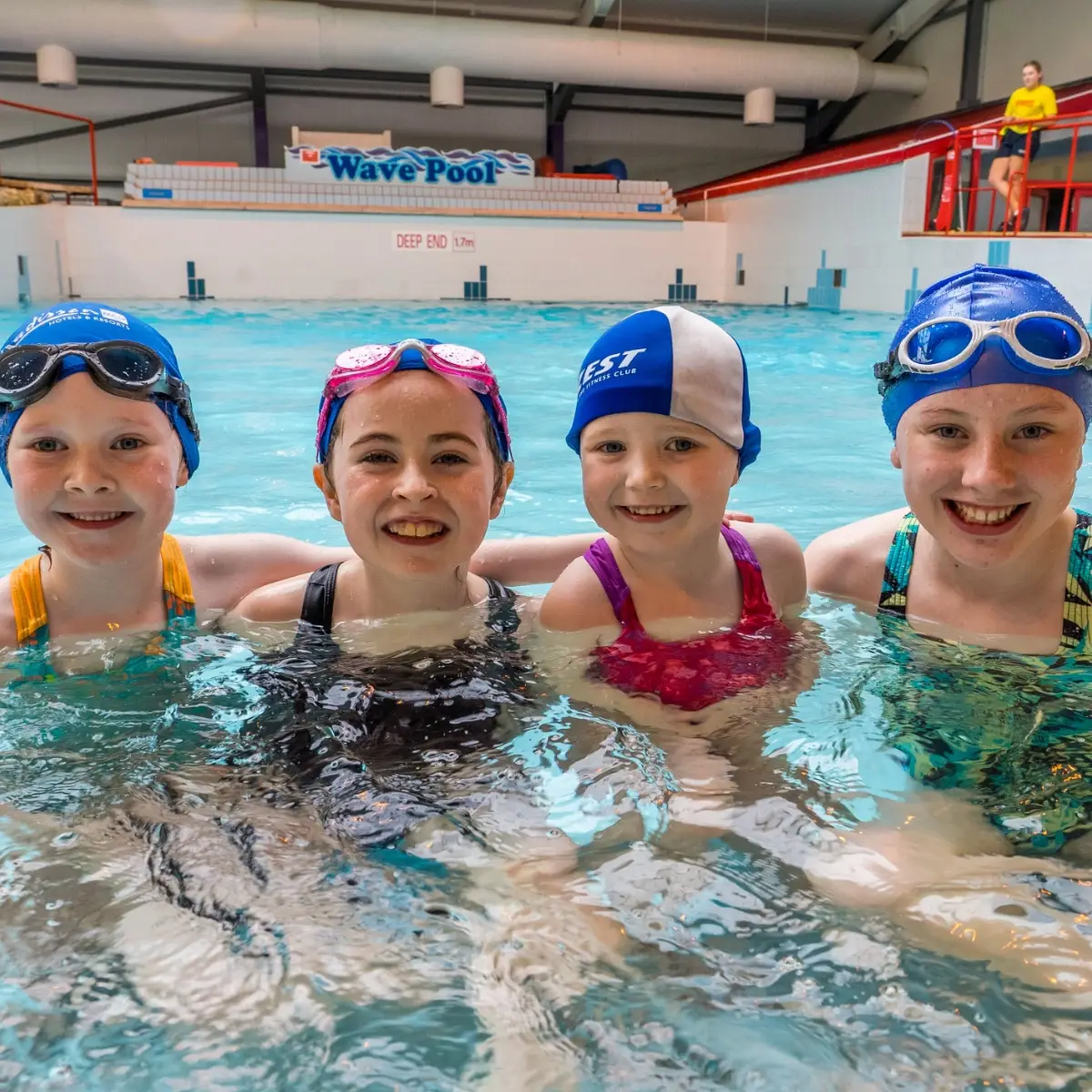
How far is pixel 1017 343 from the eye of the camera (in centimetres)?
258

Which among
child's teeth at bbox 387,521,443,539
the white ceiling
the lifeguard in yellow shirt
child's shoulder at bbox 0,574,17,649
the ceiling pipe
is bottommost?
child's shoulder at bbox 0,574,17,649

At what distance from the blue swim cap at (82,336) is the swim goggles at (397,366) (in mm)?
466

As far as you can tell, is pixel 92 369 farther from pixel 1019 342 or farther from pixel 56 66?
pixel 56 66

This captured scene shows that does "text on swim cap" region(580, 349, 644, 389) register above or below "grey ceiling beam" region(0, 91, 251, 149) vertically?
below

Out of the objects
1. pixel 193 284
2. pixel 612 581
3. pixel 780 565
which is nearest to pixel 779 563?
pixel 780 565

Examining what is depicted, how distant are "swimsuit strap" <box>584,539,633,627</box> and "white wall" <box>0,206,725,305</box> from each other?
606 inches

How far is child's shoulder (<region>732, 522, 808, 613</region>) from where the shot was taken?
3117mm

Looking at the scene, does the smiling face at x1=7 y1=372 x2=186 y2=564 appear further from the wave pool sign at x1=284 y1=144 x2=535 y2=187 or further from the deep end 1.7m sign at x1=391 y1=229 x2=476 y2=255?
the wave pool sign at x1=284 y1=144 x2=535 y2=187

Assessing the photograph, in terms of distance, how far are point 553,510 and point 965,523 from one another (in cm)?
323

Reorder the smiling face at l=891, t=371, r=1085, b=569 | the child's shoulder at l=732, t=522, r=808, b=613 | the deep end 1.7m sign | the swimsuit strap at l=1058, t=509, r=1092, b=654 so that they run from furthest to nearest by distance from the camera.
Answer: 1. the deep end 1.7m sign
2. the child's shoulder at l=732, t=522, r=808, b=613
3. the swimsuit strap at l=1058, t=509, r=1092, b=654
4. the smiling face at l=891, t=371, r=1085, b=569

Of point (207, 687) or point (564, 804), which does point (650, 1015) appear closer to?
point (564, 804)

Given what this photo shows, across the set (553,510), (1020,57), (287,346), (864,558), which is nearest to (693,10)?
(1020,57)

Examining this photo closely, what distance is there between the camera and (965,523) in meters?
2.65

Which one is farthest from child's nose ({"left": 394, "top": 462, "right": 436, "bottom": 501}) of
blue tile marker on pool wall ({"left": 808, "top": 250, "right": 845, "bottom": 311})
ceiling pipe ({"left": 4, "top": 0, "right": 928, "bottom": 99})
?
ceiling pipe ({"left": 4, "top": 0, "right": 928, "bottom": 99})
